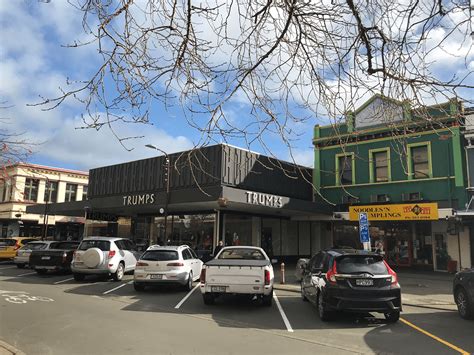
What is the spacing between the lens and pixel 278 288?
15930 millimetres

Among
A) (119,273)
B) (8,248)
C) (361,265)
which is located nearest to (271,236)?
(119,273)

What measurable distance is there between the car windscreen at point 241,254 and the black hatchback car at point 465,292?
529cm

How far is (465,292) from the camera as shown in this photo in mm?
10156

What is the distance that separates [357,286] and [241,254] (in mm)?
4533

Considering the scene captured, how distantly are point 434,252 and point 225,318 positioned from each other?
1831 centimetres

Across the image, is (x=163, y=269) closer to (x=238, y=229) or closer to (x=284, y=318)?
(x=284, y=318)

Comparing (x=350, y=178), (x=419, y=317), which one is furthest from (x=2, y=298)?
(x=350, y=178)

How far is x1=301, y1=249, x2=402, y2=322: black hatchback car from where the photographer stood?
29.6 ft

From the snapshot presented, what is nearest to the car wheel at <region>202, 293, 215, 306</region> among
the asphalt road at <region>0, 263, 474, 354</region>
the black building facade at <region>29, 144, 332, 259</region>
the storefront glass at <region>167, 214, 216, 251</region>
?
the asphalt road at <region>0, 263, 474, 354</region>

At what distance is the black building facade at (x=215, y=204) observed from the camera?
72.0 feet

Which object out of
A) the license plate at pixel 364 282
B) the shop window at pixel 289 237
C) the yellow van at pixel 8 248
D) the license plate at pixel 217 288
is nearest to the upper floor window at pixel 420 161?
the shop window at pixel 289 237

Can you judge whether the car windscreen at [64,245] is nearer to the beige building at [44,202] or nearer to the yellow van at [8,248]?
the yellow van at [8,248]

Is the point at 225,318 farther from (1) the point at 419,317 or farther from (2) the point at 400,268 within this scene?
(2) the point at 400,268

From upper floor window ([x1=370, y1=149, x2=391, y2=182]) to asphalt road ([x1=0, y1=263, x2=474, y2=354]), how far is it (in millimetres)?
14063
